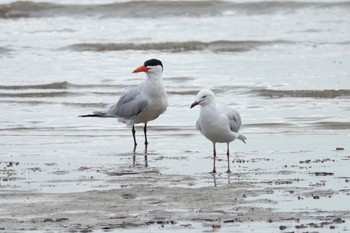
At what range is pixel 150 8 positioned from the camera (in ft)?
101

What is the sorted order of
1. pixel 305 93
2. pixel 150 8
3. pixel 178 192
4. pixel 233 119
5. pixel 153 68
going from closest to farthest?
pixel 178 192 → pixel 233 119 → pixel 153 68 → pixel 305 93 → pixel 150 8

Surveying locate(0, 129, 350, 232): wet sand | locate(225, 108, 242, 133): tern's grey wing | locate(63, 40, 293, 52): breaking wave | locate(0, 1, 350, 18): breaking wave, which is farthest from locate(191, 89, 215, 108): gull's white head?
locate(0, 1, 350, 18): breaking wave

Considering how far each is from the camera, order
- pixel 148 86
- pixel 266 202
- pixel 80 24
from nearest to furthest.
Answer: pixel 266 202 → pixel 148 86 → pixel 80 24

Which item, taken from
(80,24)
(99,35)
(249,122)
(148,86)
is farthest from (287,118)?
(80,24)

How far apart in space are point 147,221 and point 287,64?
13.6 meters

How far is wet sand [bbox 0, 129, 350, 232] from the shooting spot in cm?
763

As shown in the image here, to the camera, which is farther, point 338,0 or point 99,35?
point 338,0

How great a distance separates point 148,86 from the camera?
13039 mm

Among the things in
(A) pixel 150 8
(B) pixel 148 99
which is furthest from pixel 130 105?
(A) pixel 150 8

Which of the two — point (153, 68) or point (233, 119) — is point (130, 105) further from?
point (233, 119)

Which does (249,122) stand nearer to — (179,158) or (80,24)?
(179,158)

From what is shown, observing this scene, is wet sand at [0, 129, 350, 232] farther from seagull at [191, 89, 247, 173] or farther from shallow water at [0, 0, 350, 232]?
seagull at [191, 89, 247, 173]

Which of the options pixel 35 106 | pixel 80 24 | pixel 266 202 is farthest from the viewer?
pixel 80 24

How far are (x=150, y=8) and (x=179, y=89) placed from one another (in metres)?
12.6
